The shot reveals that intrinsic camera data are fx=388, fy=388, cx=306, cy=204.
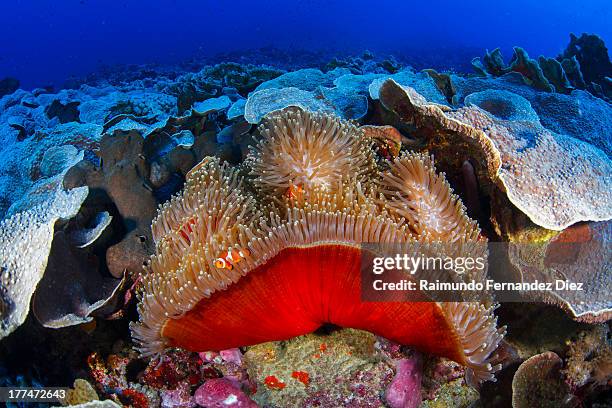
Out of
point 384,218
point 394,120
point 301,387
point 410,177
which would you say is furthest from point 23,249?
point 394,120

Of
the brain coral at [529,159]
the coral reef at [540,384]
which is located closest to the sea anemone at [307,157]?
the brain coral at [529,159]

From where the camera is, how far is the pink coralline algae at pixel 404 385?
6.38 feet

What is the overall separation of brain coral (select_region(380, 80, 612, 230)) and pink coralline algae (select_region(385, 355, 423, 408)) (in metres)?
0.95

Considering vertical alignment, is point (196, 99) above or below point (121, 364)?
above

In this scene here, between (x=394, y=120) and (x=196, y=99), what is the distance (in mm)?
2609

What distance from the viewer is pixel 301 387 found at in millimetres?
2049

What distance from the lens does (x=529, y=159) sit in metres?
2.08

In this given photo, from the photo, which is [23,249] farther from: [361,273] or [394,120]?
[394,120]

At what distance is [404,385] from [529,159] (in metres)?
1.36

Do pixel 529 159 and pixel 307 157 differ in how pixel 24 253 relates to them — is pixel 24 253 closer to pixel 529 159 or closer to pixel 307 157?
pixel 307 157

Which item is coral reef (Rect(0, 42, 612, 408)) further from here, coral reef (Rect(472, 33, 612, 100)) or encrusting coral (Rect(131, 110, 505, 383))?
coral reef (Rect(472, 33, 612, 100))

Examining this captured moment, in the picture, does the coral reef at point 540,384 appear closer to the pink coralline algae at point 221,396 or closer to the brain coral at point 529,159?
the brain coral at point 529,159

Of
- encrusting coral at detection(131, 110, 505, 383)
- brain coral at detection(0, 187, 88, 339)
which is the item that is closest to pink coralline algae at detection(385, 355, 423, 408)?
encrusting coral at detection(131, 110, 505, 383)

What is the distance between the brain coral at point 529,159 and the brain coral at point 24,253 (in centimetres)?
205
